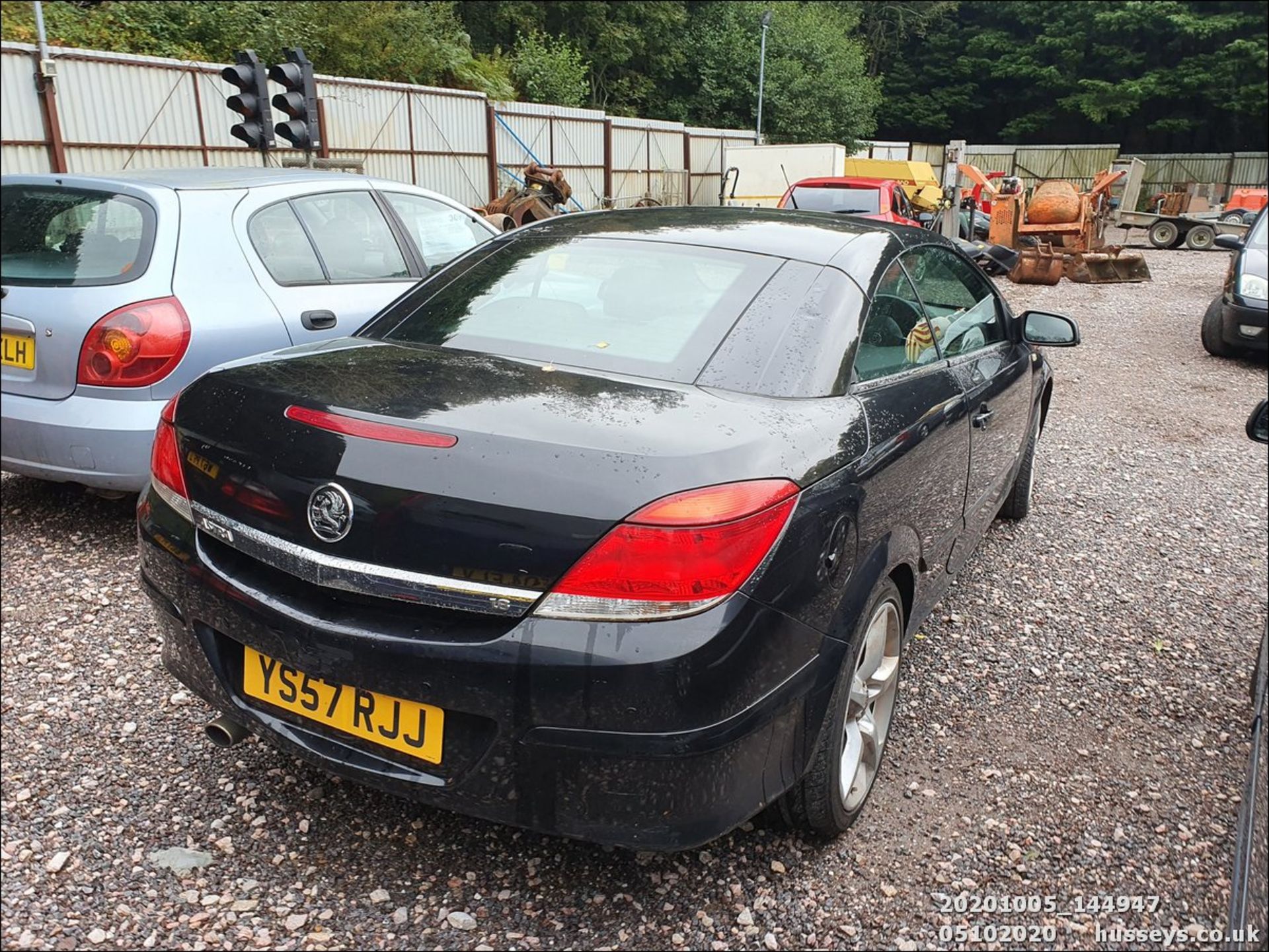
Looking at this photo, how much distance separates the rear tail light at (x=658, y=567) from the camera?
1841 millimetres

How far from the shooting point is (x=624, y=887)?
233 cm

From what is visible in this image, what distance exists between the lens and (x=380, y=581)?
1948 millimetres

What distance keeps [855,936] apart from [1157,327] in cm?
1212

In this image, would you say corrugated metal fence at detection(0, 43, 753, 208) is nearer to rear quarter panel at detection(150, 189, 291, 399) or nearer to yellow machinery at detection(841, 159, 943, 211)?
yellow machinery at detection(841, 159, 943, 211)

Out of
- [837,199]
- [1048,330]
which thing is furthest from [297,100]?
[1048,330]

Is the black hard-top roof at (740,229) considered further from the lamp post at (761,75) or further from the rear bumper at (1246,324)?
the lamp post at (761,75)

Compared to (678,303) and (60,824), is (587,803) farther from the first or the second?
(60,824)

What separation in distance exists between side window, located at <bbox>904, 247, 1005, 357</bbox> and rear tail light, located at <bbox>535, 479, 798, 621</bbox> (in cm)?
162

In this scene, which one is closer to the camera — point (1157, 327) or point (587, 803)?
point (587, 803)

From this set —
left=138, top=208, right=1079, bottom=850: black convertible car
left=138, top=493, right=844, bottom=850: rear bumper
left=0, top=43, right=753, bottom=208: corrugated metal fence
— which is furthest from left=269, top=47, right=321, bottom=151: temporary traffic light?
left=138, top=493, right=844, bottom=850: rear bumper

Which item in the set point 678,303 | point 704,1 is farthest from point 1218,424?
point 704,1

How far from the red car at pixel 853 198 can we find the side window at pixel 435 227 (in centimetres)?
901

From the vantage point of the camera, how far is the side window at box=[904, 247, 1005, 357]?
3.27 m

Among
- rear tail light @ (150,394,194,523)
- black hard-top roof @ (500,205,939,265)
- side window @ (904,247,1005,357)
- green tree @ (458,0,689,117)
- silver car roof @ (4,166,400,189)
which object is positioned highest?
green tree @ (458,0,689,117)
